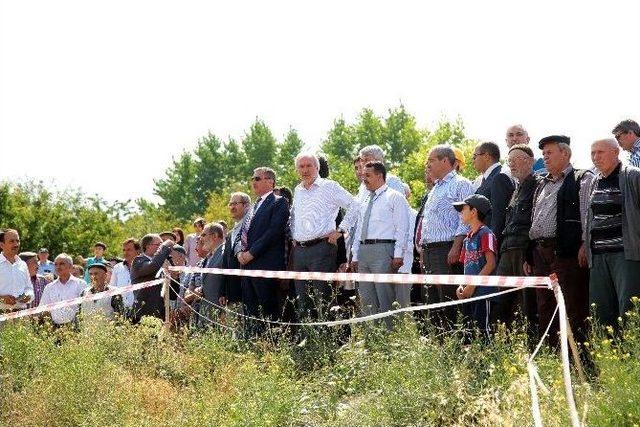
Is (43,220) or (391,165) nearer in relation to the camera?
(43,220)

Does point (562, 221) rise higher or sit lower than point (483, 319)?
higher

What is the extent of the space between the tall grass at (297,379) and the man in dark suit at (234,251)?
0.93 meters

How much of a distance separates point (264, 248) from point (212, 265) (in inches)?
45.4

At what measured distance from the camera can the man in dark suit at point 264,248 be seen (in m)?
12.7

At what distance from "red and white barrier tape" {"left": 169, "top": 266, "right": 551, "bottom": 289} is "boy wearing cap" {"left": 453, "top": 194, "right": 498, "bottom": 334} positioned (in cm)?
41

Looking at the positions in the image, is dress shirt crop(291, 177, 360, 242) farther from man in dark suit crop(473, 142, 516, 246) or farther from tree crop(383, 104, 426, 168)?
tree crop(383, 104, 426, 168)

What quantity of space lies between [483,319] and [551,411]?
3081mm

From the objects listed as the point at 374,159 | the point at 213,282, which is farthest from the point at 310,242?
the point at 213,282

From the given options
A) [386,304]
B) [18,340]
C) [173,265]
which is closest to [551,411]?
[386,304]

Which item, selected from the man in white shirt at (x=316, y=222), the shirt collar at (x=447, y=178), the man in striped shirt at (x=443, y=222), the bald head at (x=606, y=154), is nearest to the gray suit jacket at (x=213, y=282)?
the man in white shirt at (x=316, y=222)

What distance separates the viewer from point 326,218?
12.4m

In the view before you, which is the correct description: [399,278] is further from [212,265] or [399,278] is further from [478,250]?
[212,265]

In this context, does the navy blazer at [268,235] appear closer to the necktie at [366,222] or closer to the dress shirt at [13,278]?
the necktie at [366,222]

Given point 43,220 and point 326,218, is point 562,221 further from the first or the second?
point 43,220
